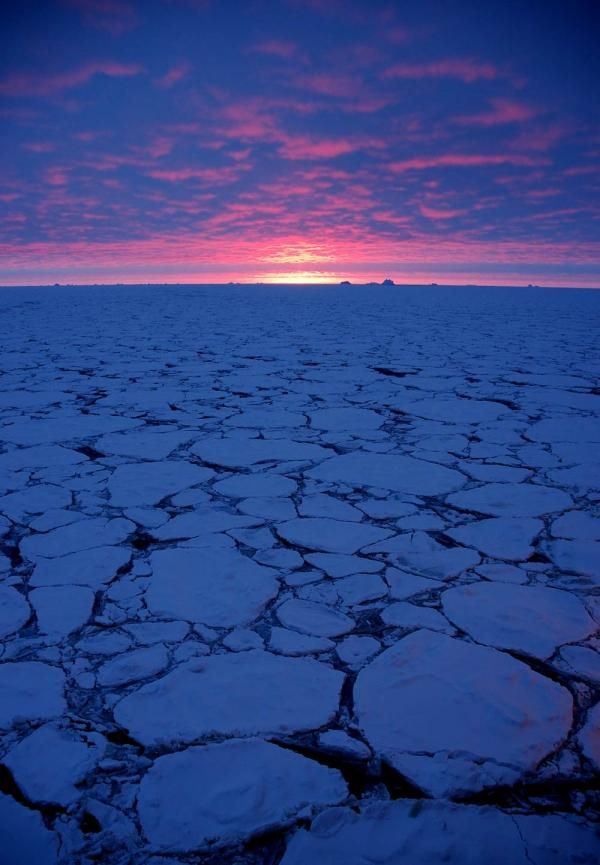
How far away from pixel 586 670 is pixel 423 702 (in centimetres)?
31

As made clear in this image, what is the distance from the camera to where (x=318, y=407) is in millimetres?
2889

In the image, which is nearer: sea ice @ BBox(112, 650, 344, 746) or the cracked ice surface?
the cracked ice surface

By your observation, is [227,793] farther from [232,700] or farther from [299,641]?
[299,641]

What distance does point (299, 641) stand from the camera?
3.47ft

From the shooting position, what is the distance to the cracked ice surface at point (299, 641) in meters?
0.72

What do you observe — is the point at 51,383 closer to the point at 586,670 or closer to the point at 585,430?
the point at 585,430

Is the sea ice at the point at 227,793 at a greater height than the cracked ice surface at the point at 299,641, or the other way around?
the cracked ice surface at the point at 299,641

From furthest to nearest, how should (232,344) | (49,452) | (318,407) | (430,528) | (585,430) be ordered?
(232,344)
(318,407)
(585,430)
(49,452)
(430,528)

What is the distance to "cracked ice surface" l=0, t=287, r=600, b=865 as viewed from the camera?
0.72 meters

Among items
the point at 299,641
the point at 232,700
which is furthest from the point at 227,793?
the point at 299,641

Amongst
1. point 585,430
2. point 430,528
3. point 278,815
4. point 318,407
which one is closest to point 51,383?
point 318,407

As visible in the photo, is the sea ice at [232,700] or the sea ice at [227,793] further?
the sea ice at [232,700]

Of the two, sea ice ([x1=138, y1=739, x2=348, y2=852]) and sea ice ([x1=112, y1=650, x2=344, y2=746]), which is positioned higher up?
sea ice ([x1=112, y1=650, x2=344, y2=746])

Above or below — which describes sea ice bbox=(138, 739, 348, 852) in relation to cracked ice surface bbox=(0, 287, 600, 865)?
below
